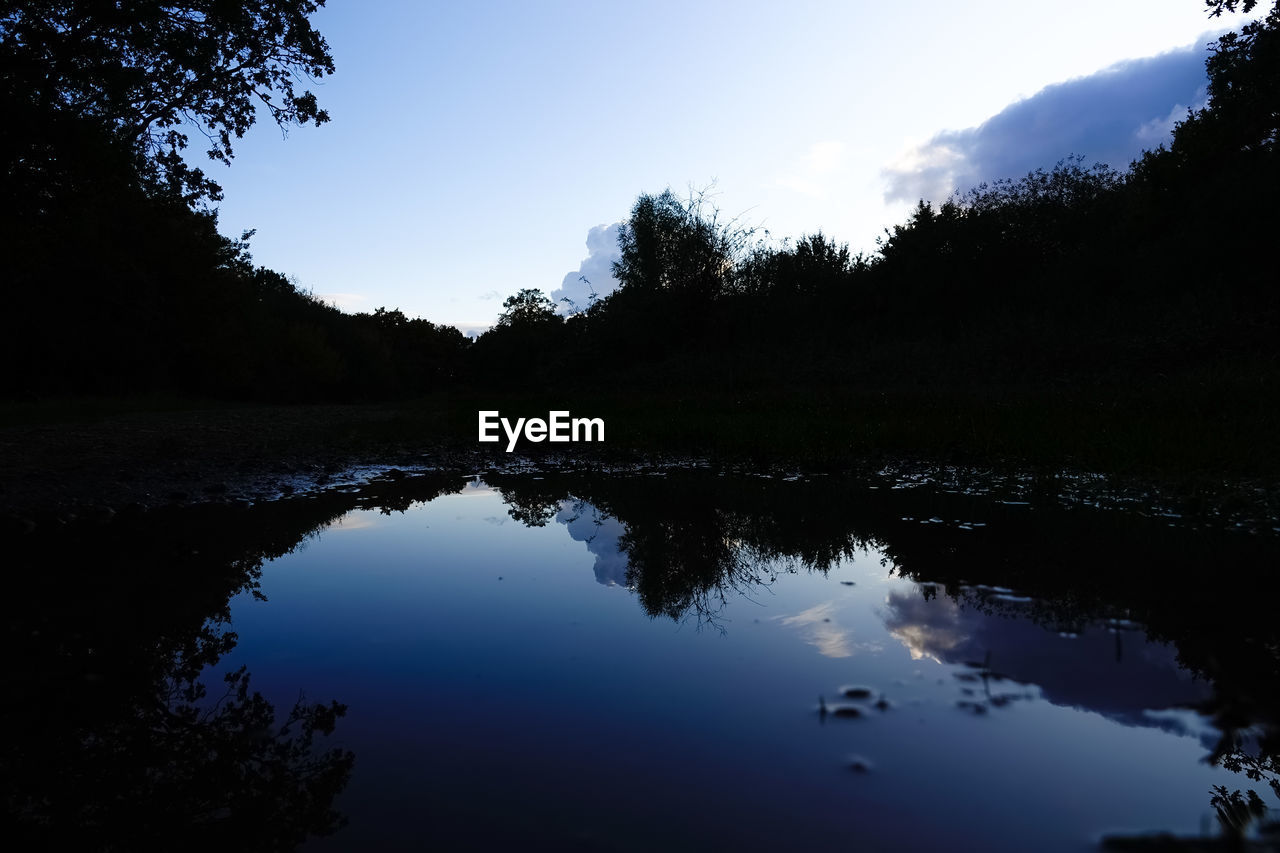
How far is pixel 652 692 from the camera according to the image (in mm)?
2713

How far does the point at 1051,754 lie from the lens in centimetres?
221

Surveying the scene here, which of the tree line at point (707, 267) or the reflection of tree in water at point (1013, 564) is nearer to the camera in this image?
the reflection of tree in water at point (1013, 564)

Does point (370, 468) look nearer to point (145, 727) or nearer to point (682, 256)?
point (145, 727)

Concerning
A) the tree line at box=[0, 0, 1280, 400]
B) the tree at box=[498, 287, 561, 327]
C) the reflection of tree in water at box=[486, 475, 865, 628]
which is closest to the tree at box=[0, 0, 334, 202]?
the tree line at box=[0, 0, 1280, 400]

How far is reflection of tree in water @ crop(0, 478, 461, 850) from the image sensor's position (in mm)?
1990

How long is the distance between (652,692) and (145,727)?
5.78ft

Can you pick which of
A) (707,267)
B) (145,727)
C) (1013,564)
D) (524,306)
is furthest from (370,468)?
(524,306)

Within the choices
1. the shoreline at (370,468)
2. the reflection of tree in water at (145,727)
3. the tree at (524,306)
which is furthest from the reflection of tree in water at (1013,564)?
the tree at (524,306)

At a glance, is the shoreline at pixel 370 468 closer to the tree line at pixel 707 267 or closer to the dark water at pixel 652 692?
the dark water at pixel 652 692

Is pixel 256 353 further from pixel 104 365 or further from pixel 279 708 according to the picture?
pixel 279 708

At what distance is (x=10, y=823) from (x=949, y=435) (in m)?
9.98

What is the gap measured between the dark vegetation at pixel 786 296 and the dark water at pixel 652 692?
520cm

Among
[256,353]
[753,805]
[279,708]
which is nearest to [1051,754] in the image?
[753,805]

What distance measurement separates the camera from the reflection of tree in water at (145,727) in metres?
1.99
